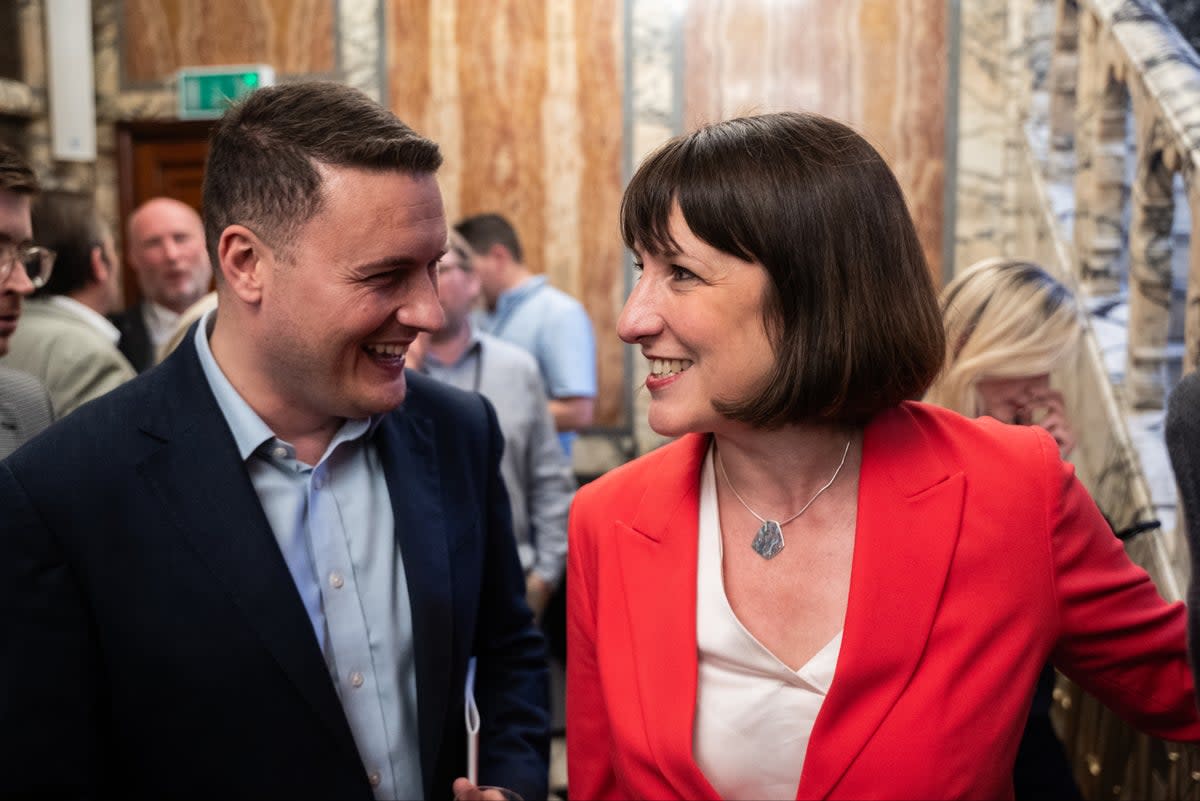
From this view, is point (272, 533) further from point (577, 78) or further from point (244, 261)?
point (577, 78)

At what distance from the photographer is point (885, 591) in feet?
5.36

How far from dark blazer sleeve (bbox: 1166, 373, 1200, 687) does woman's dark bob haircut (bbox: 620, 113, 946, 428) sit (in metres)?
0.58

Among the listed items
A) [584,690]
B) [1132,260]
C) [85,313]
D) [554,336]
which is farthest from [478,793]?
[554,336]

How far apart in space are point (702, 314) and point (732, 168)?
7.9 inches

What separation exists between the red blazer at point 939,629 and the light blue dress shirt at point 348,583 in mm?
334

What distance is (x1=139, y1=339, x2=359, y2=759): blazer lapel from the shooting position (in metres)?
1.74

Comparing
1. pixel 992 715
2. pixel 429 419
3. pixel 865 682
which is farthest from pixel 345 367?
pixel 992 715

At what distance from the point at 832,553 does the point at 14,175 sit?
61.7 inches

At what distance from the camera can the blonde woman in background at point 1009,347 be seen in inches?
107

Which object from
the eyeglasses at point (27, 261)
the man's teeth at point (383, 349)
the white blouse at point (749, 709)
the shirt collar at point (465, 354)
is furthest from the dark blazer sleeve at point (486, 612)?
the shirt collar at point (465, 354)

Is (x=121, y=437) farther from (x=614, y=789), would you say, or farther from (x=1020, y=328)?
(x=1020, y=328)

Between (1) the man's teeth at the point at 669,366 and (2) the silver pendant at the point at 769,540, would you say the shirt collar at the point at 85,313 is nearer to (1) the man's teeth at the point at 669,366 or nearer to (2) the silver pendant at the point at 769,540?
(1) the man's teeth at the point at 669,366

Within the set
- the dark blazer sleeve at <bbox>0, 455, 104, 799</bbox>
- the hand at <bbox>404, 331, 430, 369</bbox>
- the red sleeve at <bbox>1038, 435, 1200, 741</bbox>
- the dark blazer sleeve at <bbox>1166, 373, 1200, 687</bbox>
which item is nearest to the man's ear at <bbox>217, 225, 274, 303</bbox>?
the dark blazer sleeve at <bbox>0, 455, 104, 799</bbox>

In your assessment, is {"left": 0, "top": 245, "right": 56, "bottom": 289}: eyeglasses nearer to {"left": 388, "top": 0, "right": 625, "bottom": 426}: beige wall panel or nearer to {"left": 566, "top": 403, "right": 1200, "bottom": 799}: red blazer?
{"left": 566, "top": 403, "right": 1200, "bottom": 799}: red blazer
